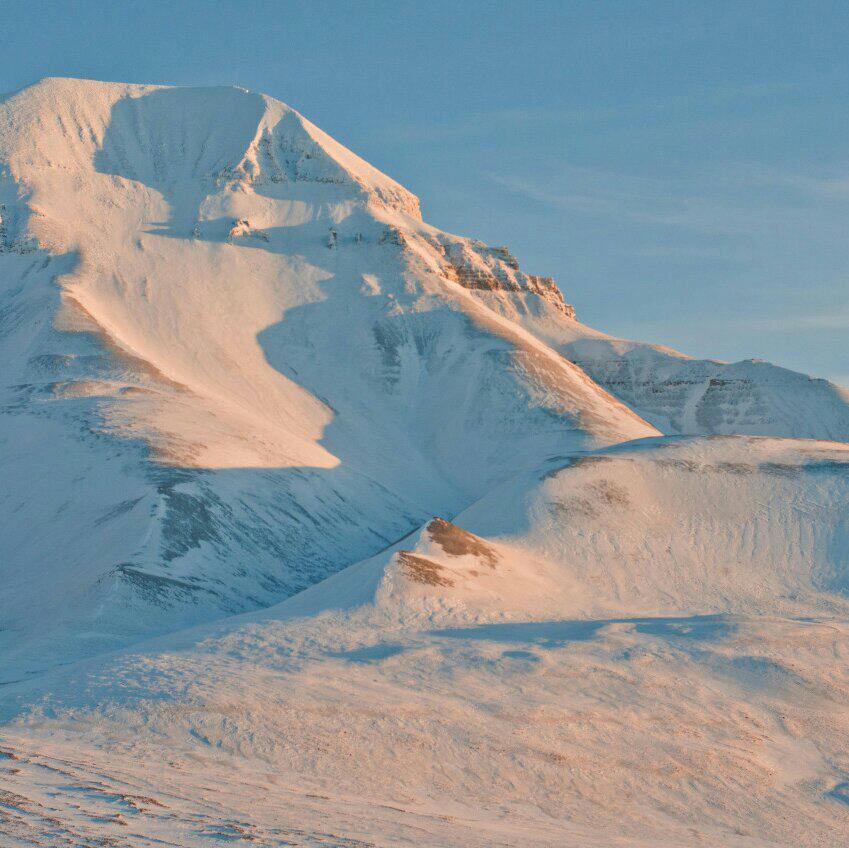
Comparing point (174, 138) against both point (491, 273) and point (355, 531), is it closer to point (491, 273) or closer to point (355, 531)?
point (491, 273)

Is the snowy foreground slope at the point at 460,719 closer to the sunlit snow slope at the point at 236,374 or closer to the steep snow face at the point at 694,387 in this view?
the sunlit snow slope at the point at 236,374

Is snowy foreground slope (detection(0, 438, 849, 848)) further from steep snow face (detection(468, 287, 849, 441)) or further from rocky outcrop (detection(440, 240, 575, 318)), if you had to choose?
rocky outcrop (detection(440, 240, 575, 318))

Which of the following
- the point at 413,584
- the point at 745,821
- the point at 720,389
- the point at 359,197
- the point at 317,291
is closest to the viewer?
the point at 745,821

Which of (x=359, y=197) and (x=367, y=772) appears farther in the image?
(x=359, y=197)

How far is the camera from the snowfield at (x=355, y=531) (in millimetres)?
32344

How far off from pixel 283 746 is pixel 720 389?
120488mm

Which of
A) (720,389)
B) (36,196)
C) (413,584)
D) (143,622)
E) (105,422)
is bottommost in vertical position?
(143,622)

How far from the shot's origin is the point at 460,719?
122 ft

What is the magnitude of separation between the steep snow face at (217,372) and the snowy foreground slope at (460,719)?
492 inches

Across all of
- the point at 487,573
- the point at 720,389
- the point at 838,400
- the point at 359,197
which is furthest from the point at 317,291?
the point at 487,573

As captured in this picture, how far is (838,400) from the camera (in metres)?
146

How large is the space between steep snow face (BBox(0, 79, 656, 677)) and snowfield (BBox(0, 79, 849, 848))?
419 mm

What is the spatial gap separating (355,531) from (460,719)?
1832 inches

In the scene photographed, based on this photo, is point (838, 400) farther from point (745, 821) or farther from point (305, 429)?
point (745, 821)
